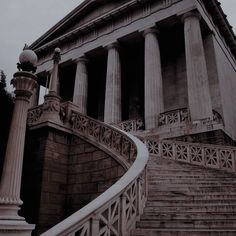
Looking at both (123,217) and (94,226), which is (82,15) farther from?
(94,226)

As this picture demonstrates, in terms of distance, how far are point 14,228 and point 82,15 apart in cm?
2538

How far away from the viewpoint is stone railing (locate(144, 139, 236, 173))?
10.4m

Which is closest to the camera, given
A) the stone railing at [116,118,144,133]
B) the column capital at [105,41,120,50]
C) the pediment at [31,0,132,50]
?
the stone railing at [116,118,144,133]

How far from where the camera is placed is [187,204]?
6.28 meters

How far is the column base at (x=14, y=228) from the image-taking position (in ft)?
10.8

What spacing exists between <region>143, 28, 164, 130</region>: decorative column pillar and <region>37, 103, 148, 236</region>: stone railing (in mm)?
8046

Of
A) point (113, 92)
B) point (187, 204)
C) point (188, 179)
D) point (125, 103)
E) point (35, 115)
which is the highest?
point (125, 103)

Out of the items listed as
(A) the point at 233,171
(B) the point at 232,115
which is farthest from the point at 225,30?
(A) the point at 233,171

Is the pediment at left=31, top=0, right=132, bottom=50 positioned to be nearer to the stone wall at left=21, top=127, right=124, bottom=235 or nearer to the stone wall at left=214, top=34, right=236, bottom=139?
the stone wall at left=214, top=34, right=236, bottom=139

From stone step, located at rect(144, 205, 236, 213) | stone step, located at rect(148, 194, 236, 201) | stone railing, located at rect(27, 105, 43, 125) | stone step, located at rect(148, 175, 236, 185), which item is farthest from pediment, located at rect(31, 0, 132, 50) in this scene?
stone step, located at rect(144, 205, 236, 213)

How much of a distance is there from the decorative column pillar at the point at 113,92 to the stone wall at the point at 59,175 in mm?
9303

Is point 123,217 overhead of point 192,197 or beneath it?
beneath

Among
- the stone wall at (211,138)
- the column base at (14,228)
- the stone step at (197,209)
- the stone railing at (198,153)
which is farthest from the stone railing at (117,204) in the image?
the stone wall at (211,138)

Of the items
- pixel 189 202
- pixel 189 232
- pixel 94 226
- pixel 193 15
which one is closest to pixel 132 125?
pixel 193 15
